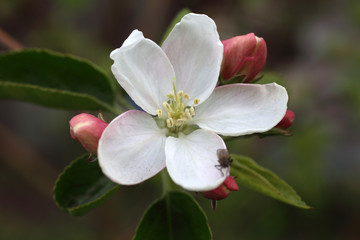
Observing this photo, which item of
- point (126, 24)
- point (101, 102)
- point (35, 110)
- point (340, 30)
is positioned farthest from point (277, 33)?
point (101, 102)

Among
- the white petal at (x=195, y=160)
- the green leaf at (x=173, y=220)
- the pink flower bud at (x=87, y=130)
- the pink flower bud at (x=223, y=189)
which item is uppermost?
the pink flower bud at (x=87, y=130)

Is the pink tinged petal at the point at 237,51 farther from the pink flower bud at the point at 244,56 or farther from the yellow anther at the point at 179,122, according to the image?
the yellow anther at the point at 179,122

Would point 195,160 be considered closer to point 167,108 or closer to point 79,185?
point 167,108

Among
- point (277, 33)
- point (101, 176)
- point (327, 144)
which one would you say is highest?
point (101, 176)

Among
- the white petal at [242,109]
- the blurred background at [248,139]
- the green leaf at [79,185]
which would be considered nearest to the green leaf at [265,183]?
the white petal at [242,109]

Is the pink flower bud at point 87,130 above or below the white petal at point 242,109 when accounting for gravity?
above

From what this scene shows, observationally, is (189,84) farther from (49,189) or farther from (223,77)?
(49,189)
